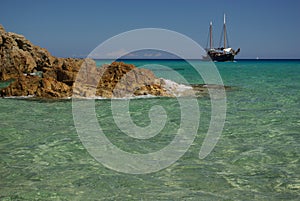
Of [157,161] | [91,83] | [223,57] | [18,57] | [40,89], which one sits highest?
[223,57]

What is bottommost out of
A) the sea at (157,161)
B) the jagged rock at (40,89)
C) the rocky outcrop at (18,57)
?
the sea at (157,161)

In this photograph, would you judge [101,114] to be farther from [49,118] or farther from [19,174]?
[19,174]

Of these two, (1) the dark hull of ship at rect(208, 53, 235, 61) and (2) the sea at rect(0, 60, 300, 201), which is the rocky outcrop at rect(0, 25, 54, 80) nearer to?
(2) the sea at rect(0, 60, 300, 201)

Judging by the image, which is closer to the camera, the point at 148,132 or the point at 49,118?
the point at 148,132

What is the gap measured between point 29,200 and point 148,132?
4.25 meters

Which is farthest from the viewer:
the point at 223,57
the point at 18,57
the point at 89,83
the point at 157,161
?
the point at 223,57

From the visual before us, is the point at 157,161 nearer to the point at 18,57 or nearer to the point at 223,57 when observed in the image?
Result: the point at 18,57

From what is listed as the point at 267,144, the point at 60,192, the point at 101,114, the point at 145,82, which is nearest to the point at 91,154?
the point at 60,192

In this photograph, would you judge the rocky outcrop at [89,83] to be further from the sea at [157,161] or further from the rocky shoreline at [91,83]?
the sea at [157,161]

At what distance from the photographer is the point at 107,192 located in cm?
445

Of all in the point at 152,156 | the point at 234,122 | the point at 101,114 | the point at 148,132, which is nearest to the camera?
the point at 152,156

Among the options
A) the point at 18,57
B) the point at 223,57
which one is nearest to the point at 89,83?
the point at 18,57

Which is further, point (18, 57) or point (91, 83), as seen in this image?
point (18, 57)

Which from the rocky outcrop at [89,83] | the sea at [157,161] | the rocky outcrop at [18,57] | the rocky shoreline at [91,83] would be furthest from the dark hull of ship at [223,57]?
the sea at [157,161]
